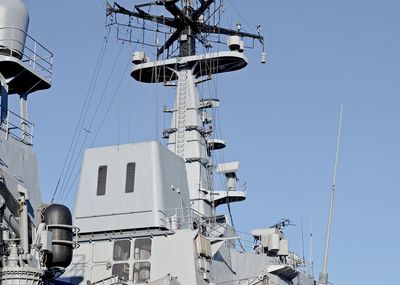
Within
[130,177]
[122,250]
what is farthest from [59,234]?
[130,177]

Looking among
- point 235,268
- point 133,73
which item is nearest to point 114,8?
point 133,73

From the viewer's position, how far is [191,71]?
28.4 m

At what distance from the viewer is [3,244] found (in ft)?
45.6

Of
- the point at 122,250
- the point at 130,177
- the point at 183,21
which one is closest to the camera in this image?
the point at 122,250

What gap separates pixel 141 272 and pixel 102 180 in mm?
3245

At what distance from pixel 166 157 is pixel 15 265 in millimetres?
9049

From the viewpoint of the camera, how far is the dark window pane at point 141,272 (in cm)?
1991

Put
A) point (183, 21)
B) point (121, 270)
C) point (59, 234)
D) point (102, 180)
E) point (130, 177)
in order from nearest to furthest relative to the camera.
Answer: point (59, 234), point (121, 270), point (130, 177), point (102, 180), point (183, 21)

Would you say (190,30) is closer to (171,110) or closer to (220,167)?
(171,110)

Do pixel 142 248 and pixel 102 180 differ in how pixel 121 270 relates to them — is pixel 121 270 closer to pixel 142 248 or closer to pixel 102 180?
pixel 142 248

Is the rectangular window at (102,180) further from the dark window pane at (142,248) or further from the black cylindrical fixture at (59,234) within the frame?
the black cylindrical fixture at (59,234)

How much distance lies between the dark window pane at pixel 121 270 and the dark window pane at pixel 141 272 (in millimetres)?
248

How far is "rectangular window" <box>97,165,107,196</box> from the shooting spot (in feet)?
70.6

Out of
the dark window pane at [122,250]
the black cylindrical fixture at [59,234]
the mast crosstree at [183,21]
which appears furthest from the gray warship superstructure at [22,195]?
the mast crosstree at [183,21]
